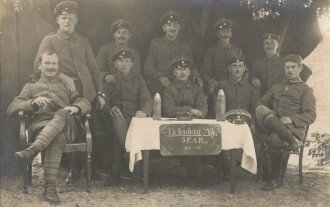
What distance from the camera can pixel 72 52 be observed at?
6.17 metres

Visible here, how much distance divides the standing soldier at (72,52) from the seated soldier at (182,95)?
82 centimetres

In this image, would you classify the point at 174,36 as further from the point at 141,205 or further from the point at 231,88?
the point at 141,205

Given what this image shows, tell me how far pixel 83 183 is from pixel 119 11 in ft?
8.86

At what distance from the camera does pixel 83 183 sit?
5.95 m

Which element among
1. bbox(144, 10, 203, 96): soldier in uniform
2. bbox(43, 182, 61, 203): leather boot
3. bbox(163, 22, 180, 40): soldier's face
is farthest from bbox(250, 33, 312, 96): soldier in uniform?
bbox(43, 182, 61, 203): leather boot

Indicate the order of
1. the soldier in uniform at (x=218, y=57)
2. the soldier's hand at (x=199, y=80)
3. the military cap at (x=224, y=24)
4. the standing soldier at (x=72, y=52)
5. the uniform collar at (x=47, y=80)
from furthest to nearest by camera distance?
1. the soldier in uniform at (x=218, y=57)
2. the military cap at (x=224, y=24)
3. the soldier's hand at (x=199, y=80)
4. the standing soldier at (x=72, y=52)
5. the uniform collar at (x=47, y=80)

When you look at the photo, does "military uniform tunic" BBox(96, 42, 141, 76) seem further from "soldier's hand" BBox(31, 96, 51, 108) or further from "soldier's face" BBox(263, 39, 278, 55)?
"soldier's face" BBox(263, 39, 278, 55)

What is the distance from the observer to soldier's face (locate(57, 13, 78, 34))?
6062mm

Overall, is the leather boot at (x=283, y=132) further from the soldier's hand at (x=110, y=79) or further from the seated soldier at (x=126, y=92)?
the soldier's hand at (x=110, y=79)

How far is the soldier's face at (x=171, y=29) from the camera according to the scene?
6730 millimetres

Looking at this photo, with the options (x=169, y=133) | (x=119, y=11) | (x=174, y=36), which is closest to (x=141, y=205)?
(x=169, y=133)

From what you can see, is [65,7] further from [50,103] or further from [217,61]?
[217,61]

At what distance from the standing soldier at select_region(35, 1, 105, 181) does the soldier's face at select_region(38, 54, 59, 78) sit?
1.29ft

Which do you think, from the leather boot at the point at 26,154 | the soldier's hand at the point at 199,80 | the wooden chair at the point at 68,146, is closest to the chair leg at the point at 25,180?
the wooden chair at the point at 68,146
